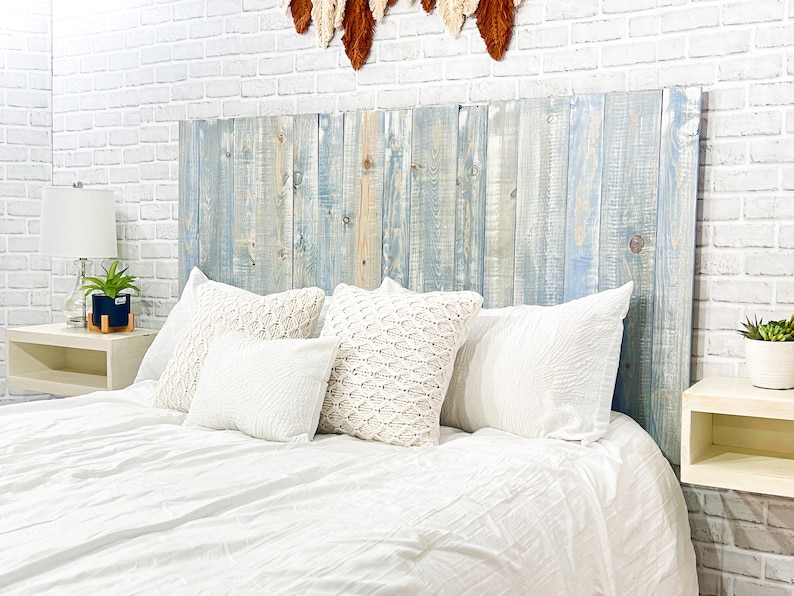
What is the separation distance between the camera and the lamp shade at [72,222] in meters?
3.10

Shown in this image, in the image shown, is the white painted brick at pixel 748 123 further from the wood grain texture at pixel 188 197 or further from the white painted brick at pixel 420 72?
the wood grain texture at pixel 188 197

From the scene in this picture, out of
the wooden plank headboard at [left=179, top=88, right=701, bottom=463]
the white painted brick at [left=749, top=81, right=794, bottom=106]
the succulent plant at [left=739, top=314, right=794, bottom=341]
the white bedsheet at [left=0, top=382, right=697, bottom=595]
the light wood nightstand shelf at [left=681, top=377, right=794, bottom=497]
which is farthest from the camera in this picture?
the wooden plank headboard at [left=179, top=88, right=701, bottom=463]

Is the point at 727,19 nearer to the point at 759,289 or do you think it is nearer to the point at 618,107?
the point at 618,107

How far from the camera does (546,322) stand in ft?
7.16

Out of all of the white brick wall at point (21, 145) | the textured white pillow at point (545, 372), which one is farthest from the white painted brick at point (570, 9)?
the white brick wall at point (21, 145)

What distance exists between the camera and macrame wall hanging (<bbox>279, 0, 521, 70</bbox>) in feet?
8.29

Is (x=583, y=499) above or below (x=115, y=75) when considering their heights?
below

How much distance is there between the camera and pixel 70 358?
348cm

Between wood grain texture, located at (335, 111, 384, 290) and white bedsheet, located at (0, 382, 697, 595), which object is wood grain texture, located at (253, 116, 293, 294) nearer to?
wood grain texture, located at (335, 111, 384, 290)

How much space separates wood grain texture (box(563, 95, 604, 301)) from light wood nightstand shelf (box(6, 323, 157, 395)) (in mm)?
1684

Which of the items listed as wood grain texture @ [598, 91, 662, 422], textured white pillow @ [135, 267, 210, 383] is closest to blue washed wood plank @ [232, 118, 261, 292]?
textured white pillow @ [135, 267, 210, 383]

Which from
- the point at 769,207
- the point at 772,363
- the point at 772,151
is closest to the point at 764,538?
the point at 772,363

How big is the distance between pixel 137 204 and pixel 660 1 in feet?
7.12

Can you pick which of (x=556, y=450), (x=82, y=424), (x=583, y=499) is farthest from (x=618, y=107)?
(x=82, y=424)
